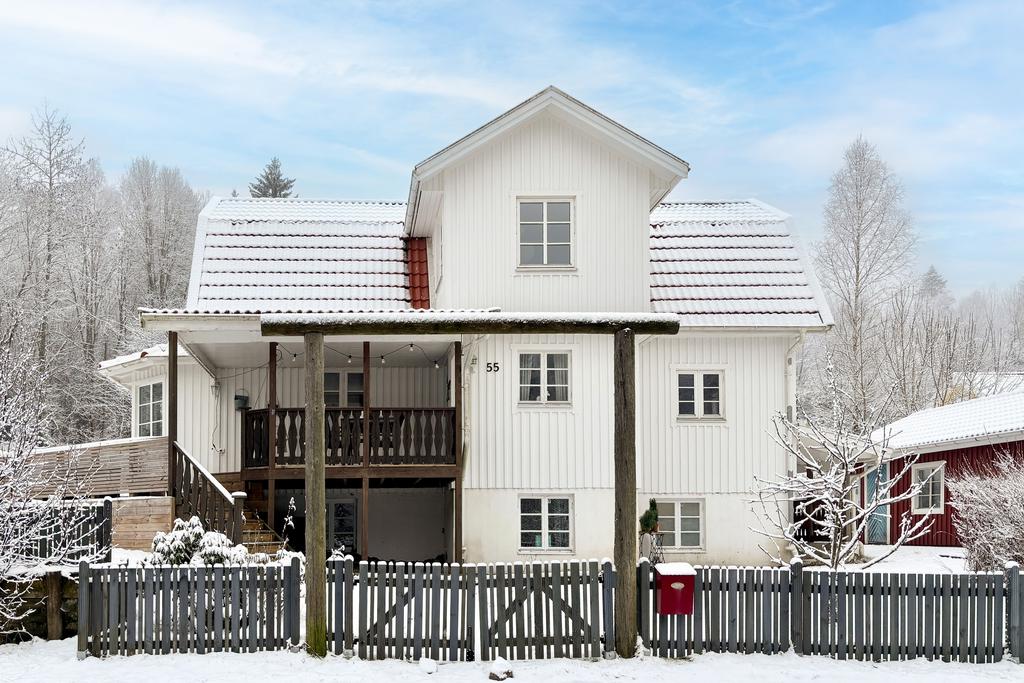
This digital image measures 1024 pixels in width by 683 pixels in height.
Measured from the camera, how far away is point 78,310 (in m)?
43.9

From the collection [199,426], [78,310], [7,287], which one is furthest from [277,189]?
[199,426]

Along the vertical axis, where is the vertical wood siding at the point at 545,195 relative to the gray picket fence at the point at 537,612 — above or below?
above

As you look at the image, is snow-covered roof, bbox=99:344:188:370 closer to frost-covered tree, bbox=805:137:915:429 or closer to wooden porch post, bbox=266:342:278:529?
wooden porch post, bbox=266:342:278:529

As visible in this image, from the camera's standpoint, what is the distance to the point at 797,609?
13266 mm

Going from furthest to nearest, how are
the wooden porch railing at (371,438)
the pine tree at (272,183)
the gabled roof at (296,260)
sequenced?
1. the pine tree at (272,183)
2. the gabled roof at (296,260)
3. the wooden porch railing at (371,438)

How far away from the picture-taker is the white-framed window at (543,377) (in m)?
20.1

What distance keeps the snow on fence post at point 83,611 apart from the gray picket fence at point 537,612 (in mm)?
16

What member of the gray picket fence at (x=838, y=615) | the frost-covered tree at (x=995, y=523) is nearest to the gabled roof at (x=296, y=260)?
the gray picket fence at (x=838, y=615)

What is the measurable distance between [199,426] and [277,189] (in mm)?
40653

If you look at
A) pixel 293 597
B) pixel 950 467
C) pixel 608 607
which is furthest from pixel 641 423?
pixel 950 467

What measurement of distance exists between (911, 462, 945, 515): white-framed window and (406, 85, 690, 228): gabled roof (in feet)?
44.5

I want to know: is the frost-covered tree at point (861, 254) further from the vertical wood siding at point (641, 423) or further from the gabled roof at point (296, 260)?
the gabled roof at point (296, 260)

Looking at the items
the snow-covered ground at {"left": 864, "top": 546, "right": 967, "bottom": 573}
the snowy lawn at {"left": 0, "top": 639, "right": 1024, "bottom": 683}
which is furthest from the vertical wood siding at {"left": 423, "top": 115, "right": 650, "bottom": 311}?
the snowy lawn at {"left": 0, "top": 639, "right": 1024, "bottom": 683}

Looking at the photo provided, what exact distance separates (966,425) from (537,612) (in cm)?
1884
